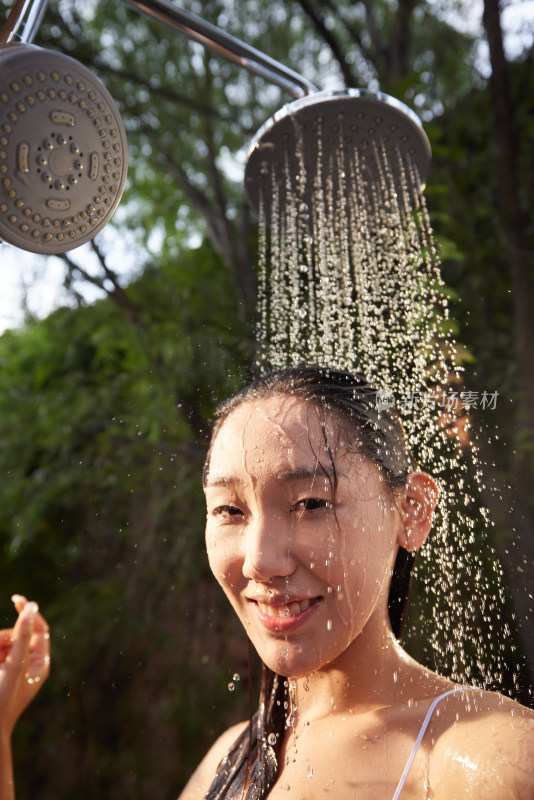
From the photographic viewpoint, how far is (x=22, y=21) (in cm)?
88

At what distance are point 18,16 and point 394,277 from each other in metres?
0.81

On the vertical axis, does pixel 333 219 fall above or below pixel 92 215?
above

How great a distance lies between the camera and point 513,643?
98 cm

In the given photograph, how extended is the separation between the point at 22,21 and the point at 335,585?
828 mm

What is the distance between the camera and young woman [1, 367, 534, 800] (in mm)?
812

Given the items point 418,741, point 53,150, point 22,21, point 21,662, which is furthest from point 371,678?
point 22,21

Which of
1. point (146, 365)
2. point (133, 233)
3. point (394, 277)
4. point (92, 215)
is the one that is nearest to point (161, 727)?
point (146, 365)

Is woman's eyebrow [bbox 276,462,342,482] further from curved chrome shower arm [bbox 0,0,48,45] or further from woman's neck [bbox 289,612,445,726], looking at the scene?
curved chrome shower arm [bbox 0,0,48,45]

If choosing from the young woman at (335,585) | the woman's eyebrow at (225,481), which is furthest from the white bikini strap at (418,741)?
the woman's eyebrow at (225,481)

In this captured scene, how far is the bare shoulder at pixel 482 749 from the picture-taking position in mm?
691

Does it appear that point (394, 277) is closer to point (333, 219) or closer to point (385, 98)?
point (333, 219)

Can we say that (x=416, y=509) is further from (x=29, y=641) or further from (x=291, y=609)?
(x=29, y=641)

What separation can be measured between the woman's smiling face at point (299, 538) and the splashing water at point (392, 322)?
14 centimetres

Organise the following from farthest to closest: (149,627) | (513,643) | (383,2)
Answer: (383,2), (149,627), (513,643)
